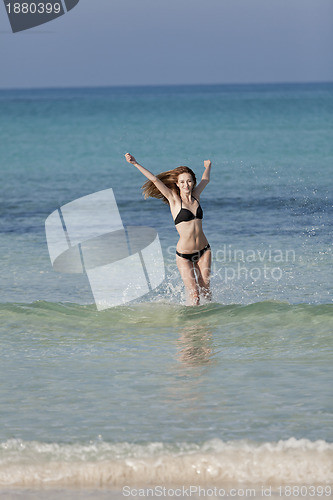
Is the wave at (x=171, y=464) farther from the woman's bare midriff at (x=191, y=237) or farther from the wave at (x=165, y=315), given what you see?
the woman's bare midriff at (x=191, y=237)

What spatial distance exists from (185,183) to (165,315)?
4.71 ft

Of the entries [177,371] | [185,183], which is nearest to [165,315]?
[185,183]

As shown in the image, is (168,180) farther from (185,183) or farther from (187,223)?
(187,223)

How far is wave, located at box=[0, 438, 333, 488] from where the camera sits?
215 inches

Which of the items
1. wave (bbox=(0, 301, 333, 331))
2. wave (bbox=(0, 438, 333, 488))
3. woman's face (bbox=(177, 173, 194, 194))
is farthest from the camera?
woman's face (bbox=(177, 173, 194, 194))

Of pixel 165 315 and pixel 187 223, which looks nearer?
pixel 187 223

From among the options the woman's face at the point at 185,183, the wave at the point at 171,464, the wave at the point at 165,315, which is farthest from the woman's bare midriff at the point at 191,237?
the wave at the point at 171,464

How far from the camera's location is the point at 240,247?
13.1 m

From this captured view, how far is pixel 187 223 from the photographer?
916cm

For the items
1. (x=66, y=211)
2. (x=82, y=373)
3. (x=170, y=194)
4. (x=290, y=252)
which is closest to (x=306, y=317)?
(x=170, y=194)

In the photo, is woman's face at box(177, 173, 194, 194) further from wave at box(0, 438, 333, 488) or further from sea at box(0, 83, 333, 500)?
wave at box(0, 438, 333, 488)

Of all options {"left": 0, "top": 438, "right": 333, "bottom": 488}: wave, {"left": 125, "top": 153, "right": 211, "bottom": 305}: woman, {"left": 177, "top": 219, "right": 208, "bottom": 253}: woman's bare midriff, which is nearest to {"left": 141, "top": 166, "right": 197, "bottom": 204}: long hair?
{"left": 125, "top": 153, "right": 211, "bottom": 305}: woman

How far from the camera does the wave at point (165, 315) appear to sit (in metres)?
8.88

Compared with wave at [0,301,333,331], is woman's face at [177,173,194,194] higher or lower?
higher
